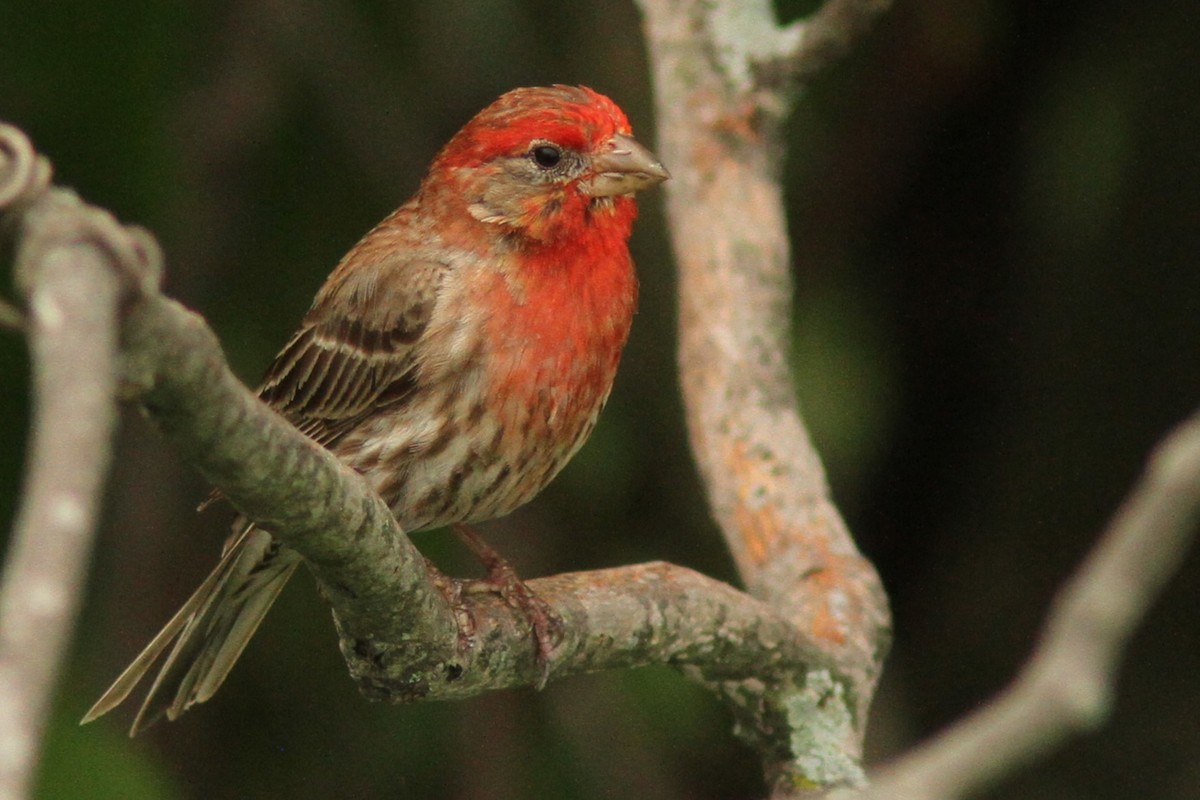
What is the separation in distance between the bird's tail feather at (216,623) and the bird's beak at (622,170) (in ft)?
3.28

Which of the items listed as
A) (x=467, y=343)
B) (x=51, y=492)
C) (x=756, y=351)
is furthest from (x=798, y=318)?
(x=51, y=492)

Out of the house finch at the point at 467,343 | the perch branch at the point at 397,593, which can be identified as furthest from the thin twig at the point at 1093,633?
the house finch at the point at 467,343

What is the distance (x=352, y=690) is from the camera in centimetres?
459

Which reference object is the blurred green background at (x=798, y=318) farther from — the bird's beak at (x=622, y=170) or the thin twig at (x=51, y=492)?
the thin twig at (x=51, y=492)

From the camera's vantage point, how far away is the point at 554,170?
3.46 m

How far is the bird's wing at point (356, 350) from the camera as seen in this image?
3297mm

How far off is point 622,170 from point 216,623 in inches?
50.1

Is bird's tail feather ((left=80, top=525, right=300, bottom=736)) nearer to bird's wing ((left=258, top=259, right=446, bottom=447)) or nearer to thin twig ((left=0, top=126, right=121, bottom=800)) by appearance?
bird's wing ((left=258, top=259, right=446, bottom=447))

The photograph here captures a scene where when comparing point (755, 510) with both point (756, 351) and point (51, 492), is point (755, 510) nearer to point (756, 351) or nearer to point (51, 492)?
point (756, 351)

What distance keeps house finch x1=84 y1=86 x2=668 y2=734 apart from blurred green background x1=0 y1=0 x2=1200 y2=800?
990 millimetres

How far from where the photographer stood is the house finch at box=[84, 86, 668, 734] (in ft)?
10.5

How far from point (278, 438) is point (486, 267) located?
1680 mm

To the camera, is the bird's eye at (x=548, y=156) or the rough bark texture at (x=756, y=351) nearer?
the rough bark texture at (x=756, y=351)

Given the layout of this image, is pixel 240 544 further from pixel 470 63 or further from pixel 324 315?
pixel 470 63
